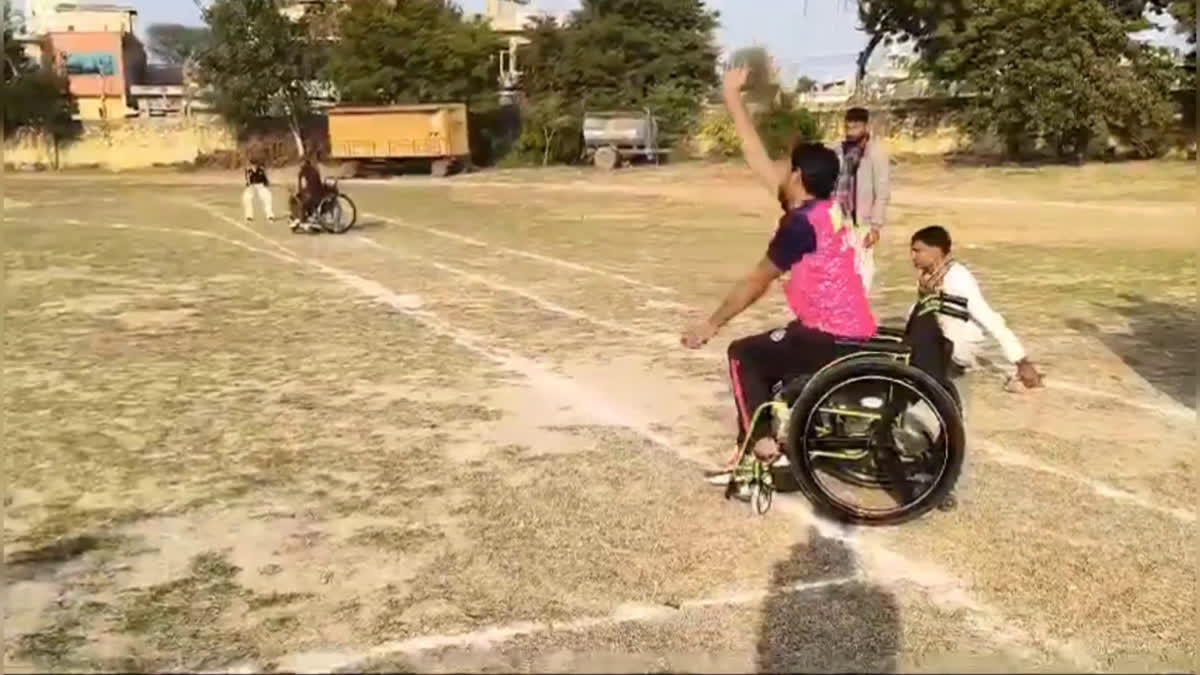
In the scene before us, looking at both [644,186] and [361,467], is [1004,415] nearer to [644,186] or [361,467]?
[361,467]

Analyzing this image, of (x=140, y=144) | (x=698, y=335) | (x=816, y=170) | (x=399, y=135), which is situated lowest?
(x=698, y=335)

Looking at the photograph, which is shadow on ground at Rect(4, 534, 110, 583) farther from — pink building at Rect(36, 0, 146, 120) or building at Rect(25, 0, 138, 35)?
building at Rect(25, 0, 138, 35)

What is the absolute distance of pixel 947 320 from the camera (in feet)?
19.3

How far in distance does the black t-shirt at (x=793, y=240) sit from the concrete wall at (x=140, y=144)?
40.4 meters

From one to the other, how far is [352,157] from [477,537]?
33.5 m

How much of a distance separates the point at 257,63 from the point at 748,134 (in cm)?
3808

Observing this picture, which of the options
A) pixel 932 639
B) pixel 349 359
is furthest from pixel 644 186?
pixel 932 639

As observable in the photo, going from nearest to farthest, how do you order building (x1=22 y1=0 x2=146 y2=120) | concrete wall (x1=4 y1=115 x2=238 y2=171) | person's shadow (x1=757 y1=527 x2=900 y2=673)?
person's shadow (x1=757 y1=527 x2=900 y2=673) < concrete wall (x1=4 y1=115 x2=238 y2=171) < building (x1=22 y1=0 x2=146 y2=120)

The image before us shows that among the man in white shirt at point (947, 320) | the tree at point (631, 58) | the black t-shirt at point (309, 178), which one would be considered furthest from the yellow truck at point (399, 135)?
the man in white shirt at point (947, 320)

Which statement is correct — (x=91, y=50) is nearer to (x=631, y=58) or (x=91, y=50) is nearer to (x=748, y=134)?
(x=631, y=58)

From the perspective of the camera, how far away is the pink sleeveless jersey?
470 cm

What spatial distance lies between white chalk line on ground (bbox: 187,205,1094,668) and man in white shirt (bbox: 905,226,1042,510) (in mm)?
624

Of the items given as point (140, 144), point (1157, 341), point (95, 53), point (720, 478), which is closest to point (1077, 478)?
point (720, 478)

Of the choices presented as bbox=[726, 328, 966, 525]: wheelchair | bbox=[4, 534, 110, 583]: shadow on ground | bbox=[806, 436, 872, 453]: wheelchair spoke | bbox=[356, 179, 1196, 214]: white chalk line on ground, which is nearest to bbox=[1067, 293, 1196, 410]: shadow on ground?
bbox=[726, 328, 966, 525]: wheelchair
